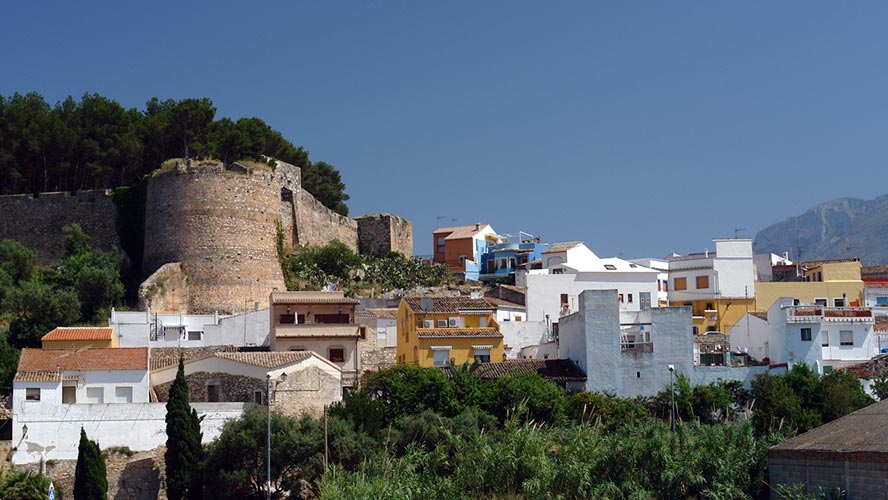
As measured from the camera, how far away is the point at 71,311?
44.3 m

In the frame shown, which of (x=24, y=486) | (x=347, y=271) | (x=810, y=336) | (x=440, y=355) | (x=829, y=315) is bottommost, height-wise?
(x=24, y=486)

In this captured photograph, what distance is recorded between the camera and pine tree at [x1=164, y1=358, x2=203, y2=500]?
30422 millimetres

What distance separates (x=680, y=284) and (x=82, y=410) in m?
28.9

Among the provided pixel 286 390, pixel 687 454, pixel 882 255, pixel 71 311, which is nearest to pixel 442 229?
pixel 71 311

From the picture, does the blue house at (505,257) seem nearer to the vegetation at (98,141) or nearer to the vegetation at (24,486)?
the vegetation at (98,141)

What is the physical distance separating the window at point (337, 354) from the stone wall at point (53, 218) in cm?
1586

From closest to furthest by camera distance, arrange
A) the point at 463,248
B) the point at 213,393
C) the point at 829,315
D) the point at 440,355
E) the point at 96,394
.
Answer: the point at 96,394 → the point at 213,393 → the point at 440,355 → the point at 829,315 → the point at 463,248

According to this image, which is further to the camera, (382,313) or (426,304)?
(382,313)

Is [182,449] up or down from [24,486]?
up

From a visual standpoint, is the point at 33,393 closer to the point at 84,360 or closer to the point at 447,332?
the point at 84,360

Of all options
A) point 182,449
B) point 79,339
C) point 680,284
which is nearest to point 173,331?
point 79,339

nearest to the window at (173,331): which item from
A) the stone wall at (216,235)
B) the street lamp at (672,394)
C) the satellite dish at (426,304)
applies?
the stone wall at (216,235)

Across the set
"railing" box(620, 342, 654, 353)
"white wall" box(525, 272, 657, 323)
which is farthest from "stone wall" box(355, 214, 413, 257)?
"railing" box(620, 342, 654, 353)

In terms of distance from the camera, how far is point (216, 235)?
1875 inches
